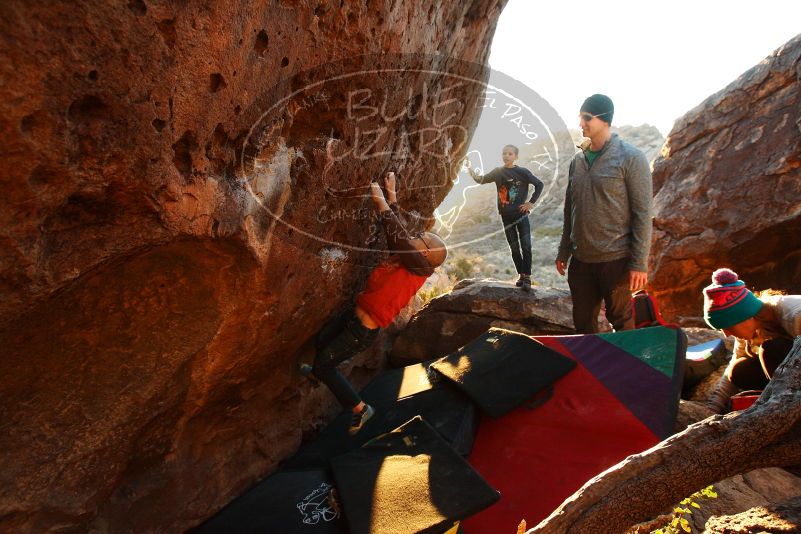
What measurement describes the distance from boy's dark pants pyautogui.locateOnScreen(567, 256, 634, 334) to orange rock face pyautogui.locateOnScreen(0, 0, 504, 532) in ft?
5.93

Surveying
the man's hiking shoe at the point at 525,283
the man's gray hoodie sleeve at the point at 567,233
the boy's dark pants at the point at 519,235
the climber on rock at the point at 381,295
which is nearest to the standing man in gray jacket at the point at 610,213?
the man's gray hoodie sleeve at the point at 567,233

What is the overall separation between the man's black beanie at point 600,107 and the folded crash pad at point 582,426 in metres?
1.62

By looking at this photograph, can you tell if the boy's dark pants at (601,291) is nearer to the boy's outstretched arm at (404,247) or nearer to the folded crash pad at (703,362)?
the folded crash pad at (703,362)

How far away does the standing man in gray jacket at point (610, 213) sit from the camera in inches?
143

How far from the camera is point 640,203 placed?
3.65 meters

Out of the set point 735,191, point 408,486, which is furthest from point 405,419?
point 735,191

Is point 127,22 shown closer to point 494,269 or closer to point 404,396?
point 404,396

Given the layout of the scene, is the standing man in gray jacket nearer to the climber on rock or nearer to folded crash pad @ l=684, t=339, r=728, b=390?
folded crash pad @ l=684, t=339, r=728, b=390

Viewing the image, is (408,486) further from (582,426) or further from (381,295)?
(381,295)

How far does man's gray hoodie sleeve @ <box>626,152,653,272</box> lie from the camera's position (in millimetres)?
3627

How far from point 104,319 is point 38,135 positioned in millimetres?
1103

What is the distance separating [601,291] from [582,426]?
4.10 ft

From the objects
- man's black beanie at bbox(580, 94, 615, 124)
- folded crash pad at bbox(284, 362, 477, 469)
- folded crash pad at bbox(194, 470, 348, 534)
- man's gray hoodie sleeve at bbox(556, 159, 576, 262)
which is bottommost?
folded crash pad at bbox(284, 362, 477, 469)

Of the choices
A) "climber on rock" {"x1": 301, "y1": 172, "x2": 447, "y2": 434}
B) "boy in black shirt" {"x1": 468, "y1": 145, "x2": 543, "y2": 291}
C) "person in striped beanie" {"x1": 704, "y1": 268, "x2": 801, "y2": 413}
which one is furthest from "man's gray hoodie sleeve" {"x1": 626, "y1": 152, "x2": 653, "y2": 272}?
"boy in black shirt" {"x1": 468, "y1": 145, "x2": 543, "y2": 291}
